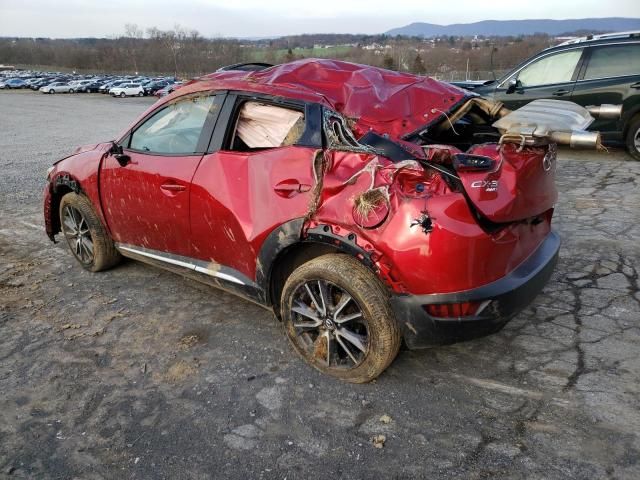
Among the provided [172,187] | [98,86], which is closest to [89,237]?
[172,187]

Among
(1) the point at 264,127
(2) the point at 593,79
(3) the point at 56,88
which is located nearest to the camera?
(1) the point at 264,127

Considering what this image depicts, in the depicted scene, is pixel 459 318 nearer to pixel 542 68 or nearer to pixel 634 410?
pixel 634 410

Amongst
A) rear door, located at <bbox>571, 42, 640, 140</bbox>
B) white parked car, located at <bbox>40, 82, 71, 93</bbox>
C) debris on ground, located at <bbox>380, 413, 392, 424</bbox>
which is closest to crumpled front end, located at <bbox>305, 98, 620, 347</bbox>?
debris on ground, located at <bbox>380, 413, 392, 424</bbox>

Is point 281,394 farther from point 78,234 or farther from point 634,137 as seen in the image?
point 634,137

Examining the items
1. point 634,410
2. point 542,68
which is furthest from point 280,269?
point 542,68

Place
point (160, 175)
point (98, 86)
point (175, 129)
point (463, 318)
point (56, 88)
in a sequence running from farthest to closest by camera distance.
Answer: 1. point (98, 86)
2. point (56, 88)
3. point (175, 129)
4. point (160, 175)
5. point (463, 318)

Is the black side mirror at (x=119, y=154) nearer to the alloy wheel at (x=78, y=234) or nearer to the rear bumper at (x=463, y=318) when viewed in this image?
the alloy wheel at (x=78, y=234)

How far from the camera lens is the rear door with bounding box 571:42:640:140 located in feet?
25.8

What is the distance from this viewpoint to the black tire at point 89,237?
173 inches

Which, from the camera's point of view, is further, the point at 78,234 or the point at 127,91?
the point at 127,91

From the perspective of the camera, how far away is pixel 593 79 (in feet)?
27.0

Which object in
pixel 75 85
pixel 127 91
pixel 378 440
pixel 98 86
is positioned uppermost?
pixel 75 85

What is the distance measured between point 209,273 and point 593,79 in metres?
7.49

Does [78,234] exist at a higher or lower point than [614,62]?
lower
